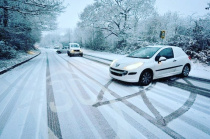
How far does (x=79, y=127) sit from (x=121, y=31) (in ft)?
68.6

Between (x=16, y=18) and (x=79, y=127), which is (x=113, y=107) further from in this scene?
(x=16, y=18)

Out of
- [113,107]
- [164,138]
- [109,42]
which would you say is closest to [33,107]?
[113,107]

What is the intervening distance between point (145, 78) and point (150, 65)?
561mm

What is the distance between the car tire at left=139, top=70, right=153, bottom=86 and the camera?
5311mm

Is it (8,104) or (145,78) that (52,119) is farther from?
(145,78)

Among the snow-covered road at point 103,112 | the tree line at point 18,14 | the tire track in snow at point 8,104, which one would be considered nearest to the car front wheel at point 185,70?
the snow-covered road at point 103,112

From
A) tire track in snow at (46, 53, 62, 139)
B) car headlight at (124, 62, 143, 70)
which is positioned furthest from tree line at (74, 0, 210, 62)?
tire track in snow at (46, 53, 62, 139)

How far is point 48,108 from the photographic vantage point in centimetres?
354

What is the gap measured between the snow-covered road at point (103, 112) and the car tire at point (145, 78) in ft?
1.29

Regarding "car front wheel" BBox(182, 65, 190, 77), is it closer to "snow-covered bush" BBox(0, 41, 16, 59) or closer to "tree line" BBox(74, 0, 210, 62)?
"tree line" BBox(74, 0, 210, 62)

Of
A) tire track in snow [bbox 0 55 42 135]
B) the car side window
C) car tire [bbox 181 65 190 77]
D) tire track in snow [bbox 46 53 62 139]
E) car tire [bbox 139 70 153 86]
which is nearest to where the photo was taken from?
tire track in snow [bbox 46 53 62 139]

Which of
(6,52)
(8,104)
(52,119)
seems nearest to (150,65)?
(52,119)

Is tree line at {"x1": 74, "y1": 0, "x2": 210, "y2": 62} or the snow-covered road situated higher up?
tree line at {"x1": 74, "y1": 0, "x2": 210, "y2": 62}

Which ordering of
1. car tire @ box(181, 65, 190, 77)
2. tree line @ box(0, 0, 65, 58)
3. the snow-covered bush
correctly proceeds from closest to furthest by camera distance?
1. car tire @ box(181, 65, 190, 77)
2. tree line @ box(0, 0, 65, 58)
3. the snow-covered bush
